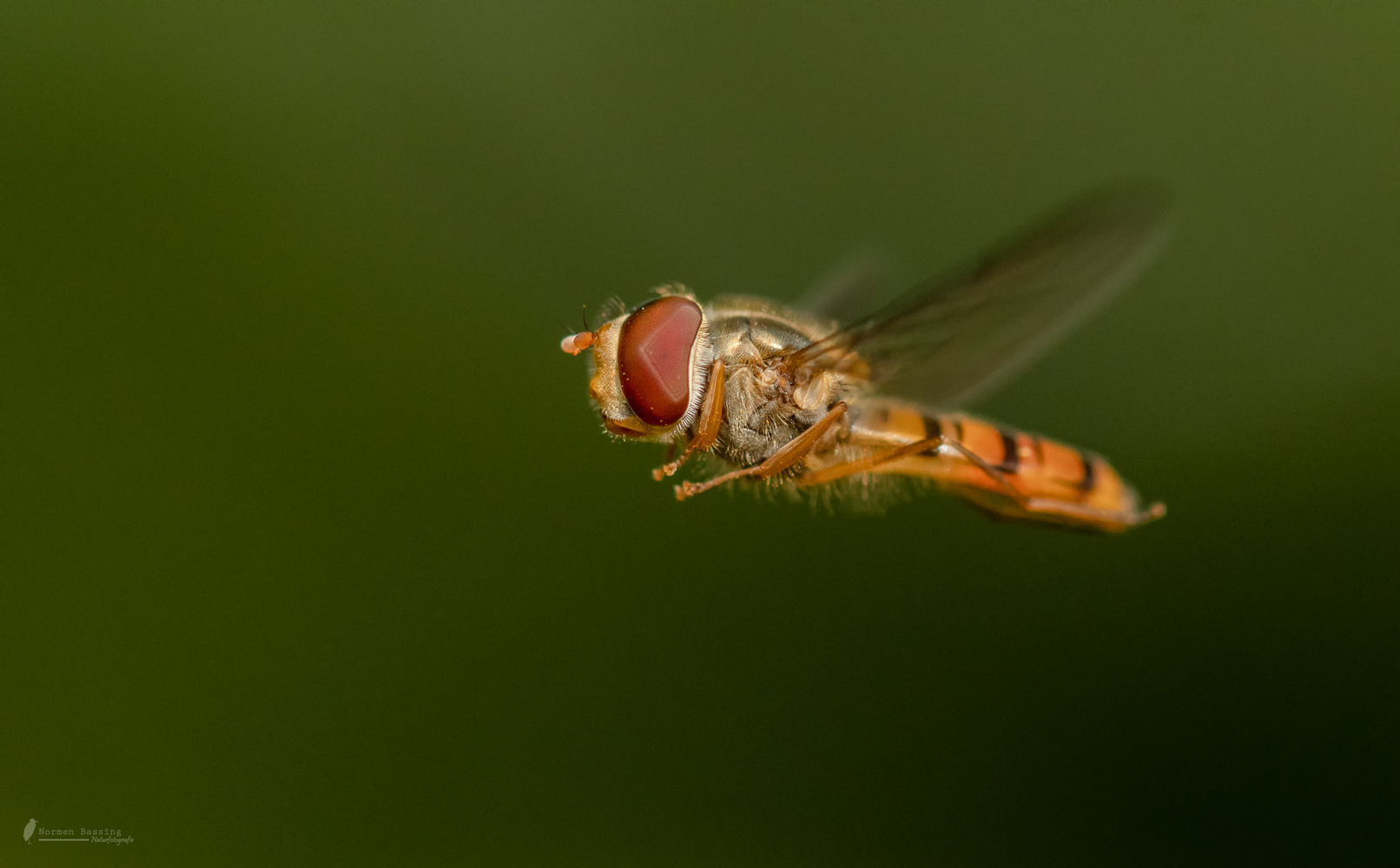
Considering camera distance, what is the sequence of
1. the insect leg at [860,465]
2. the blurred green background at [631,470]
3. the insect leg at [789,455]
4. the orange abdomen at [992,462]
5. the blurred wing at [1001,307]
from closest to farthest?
the blurred wing at [1001,307], the insect leg at [789,455], the insect leg at [860,465], the orange abdomen at [992,462], the blurred green background at [631,470]

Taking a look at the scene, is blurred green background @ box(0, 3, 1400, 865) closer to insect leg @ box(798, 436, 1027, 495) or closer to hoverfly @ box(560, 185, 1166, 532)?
hoverfly @ box(560, 185, 1166, 532)

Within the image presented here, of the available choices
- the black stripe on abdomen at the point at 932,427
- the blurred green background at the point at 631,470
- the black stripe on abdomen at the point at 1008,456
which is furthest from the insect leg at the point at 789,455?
the blurred green background at the point at 631,470

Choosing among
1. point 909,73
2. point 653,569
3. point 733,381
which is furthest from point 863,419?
point 909,73

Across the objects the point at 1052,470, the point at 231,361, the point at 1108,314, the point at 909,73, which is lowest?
the point at 1052,470

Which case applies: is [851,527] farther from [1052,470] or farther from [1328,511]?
[1328,511]

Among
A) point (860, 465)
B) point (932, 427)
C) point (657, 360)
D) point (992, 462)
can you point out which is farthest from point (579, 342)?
point (992, 462)

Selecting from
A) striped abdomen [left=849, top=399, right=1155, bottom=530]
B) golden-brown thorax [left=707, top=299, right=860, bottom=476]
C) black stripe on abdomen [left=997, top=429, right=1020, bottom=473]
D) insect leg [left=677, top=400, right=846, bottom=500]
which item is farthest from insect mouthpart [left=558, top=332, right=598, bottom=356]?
black stripe on abdomen [left=997, top=429, right=1020, bottom=473]

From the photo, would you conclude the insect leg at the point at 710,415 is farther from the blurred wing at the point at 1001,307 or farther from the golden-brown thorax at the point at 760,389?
the blurred wing at the point at 1001,307
